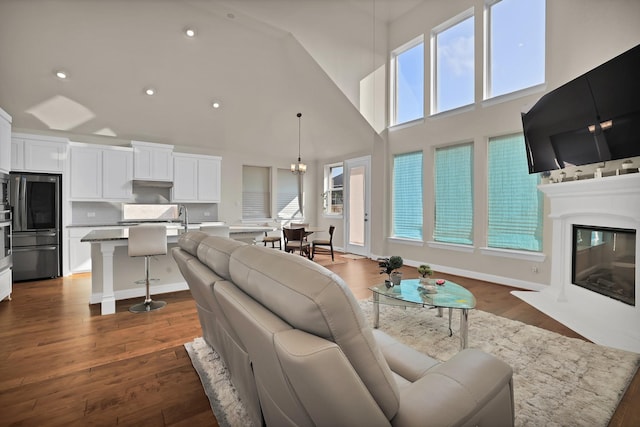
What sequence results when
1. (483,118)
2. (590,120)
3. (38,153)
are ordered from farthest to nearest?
1. (38,153)
2. (483,118)
3. (590,120)

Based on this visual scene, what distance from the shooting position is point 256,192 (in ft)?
27.0

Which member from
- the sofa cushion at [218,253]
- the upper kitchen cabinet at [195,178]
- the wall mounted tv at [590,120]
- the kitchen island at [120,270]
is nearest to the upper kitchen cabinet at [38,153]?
→ the upper kitchen cabinet at [195,178]

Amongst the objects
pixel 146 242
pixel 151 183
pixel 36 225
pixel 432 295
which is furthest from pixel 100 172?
pixel 432 295

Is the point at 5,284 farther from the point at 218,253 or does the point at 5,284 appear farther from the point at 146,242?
the point at 218,253

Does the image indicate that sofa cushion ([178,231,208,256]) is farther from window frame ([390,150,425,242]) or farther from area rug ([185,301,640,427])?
window frame ([390,150,425,242])

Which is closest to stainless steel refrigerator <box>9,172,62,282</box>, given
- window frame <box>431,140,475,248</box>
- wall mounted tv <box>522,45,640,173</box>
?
window frame <box>431,140,475,248</box>

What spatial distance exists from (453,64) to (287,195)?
16.5ft

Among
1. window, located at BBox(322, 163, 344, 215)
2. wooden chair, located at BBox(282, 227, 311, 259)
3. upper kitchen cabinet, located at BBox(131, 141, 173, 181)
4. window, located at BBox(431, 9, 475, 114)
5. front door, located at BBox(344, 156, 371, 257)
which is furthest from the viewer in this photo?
window, located at BBox(322, 163, 344, 215)

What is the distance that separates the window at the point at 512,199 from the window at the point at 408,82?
174cm

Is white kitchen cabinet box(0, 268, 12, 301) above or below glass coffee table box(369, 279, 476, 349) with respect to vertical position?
below

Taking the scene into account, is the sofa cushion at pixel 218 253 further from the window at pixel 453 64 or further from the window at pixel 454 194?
the window at pixel 453 64

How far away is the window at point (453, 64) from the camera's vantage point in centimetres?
513

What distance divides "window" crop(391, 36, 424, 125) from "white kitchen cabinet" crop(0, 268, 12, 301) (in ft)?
21.4

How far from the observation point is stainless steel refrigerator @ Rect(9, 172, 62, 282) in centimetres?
475
